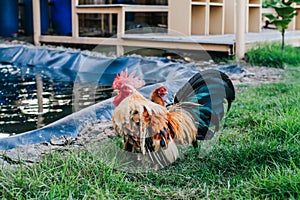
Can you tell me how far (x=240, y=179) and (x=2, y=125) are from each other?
2129 millimetres

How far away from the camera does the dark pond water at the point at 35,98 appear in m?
3.72

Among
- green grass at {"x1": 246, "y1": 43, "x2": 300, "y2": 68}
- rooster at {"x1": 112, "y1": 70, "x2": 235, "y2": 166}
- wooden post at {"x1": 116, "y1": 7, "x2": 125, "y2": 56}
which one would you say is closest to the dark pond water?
wooden post at {"x1": 116, "y1": 7, "x2": 125, "y2": 56}

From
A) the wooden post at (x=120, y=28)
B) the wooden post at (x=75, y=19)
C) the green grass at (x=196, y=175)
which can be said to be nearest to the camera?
the green grass at (x=196, y=175)

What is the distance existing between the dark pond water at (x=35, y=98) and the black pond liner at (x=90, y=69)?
22 cm

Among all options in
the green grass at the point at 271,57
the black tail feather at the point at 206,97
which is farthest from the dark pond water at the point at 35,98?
the green grass at the point at 271,57

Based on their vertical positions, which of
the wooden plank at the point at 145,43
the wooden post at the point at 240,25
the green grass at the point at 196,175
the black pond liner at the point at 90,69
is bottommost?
the green grass at the point at 196,175

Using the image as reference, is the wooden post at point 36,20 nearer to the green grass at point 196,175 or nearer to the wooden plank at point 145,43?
the wooden plank at point 145,43

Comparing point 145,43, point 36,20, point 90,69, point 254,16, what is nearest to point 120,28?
point 145,43

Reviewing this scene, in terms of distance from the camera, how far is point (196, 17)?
751cm

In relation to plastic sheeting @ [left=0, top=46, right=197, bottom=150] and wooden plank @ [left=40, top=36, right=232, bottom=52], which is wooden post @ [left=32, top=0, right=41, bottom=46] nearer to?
wooden plank @ [left=40, top=36, right=232, bottom=52]

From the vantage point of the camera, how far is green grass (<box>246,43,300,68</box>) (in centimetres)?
597

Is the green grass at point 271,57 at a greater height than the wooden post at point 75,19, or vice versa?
the wooden post at point 75,19

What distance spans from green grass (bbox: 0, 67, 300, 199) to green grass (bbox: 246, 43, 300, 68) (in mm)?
3158

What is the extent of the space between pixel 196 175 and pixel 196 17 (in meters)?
5.54
